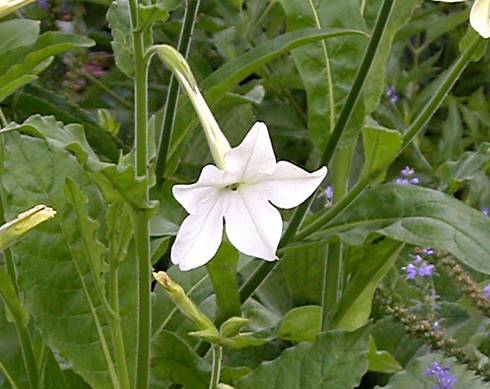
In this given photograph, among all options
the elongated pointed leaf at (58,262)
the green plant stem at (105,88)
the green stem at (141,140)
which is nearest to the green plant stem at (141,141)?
the green stem at (141,140)

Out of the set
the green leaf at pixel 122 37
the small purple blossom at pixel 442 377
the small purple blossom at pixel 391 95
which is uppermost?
the green leaf at pixel 122 37

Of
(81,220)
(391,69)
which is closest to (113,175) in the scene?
(81,220)

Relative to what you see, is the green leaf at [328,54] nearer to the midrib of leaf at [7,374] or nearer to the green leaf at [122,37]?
the green leaf at [122,37]

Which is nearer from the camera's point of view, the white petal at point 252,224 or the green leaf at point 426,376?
the white petal at point 252,224

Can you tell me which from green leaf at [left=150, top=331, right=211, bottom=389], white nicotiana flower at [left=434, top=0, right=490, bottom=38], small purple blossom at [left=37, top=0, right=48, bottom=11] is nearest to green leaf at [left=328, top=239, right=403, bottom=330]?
green leaf at [left=150, top=331, right=211, bottom=389]

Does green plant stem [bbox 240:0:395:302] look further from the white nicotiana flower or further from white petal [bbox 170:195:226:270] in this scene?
white petal [bbox 170:195:226:270]

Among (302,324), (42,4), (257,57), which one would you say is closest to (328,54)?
(257,57)

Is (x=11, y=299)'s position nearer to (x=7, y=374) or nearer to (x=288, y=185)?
(x=7, y=374)
